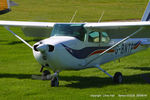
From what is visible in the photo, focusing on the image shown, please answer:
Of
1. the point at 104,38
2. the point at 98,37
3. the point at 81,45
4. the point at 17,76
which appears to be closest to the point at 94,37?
the point at 98,37

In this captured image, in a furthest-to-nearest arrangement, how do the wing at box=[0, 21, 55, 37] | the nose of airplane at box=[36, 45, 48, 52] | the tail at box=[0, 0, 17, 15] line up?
the tail at box=[0, 0, 17, 15]
the wing at box=[0, 21, 55, 37]
the nose of airplane at box=[36, 45, 48, 52]

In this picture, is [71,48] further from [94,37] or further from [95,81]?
[95,81]

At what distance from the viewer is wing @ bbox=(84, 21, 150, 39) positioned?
10969 millimetres

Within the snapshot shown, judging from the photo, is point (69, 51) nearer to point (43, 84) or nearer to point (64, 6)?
point (43, 84)

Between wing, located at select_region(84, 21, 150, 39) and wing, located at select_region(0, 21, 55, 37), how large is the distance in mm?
1706

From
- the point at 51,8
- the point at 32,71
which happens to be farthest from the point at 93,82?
the point at 51,8

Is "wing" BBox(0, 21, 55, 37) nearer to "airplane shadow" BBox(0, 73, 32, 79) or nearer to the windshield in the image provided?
the windshield

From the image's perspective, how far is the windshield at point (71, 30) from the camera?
11.3 metres

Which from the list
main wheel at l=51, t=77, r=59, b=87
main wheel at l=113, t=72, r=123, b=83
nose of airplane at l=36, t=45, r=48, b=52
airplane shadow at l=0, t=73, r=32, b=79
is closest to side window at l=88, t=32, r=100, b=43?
main wheel at l=113, t=72, r=123, b=83

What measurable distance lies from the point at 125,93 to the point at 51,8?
50.1 metres

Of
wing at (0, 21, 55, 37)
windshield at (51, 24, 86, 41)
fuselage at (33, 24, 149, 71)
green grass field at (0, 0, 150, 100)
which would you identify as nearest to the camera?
green grass field at (0, 0, 150, 100)

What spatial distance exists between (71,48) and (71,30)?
0.69 m

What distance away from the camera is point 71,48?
1098cm

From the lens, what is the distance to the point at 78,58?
11.3m
